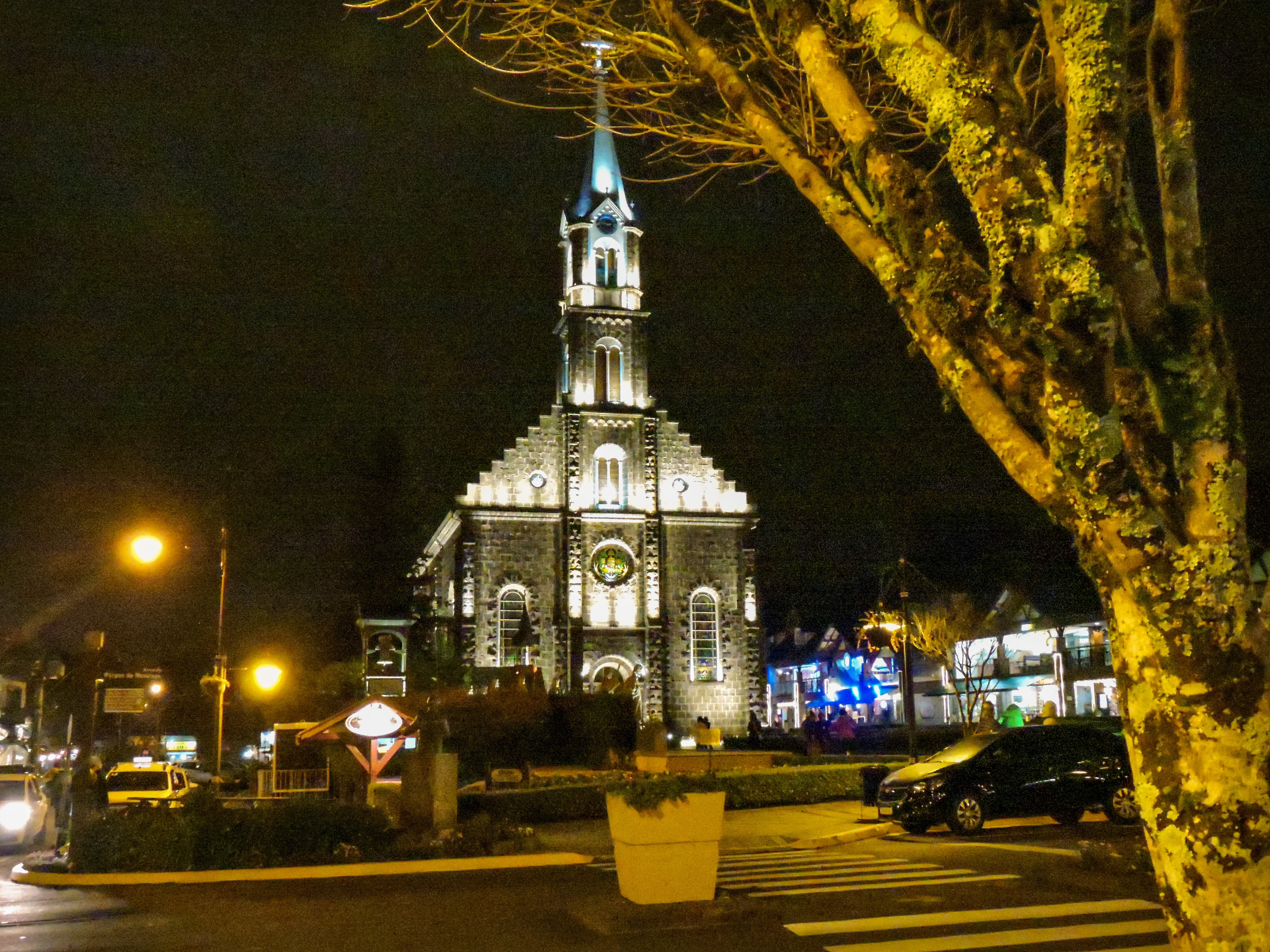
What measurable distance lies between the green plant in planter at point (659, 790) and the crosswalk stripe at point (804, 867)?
128 inches

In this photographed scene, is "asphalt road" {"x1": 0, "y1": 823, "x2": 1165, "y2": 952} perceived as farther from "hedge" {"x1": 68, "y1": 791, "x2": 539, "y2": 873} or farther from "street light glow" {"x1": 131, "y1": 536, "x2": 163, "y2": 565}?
"street light glow" {"x1": 131, "y1": 536, "x2": 163, "y2": 565}

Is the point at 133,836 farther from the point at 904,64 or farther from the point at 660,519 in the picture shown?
the point at 660,519

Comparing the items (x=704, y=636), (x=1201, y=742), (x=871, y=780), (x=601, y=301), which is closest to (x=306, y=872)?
(x=871, y=780)

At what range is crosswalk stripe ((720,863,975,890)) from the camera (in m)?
12.7

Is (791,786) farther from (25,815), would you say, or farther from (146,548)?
(25,815)

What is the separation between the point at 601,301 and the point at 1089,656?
27.5 metres

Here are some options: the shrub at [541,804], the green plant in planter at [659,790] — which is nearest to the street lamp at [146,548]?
the shrub at [541,804]

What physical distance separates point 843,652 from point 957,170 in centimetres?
6745

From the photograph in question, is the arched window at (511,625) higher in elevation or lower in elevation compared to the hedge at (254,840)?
higher

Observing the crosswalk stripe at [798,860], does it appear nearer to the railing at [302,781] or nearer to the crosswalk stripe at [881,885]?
the crosswalk stripe at [881,885]

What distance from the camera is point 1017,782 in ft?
57.5

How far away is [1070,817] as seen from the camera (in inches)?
712

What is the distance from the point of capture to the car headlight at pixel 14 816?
67.2 feet

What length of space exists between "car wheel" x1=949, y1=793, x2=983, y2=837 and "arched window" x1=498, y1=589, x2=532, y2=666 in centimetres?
3451
